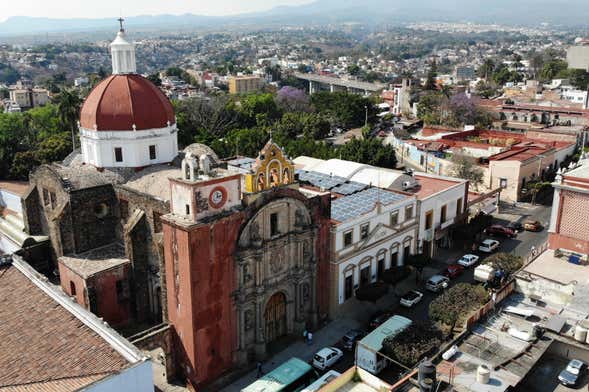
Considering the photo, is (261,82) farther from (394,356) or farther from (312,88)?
(394,356)

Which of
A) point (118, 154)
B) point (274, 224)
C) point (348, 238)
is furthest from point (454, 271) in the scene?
point (118, 154)

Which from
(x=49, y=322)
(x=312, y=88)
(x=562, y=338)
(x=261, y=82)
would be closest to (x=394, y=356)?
(x=562, y=338)

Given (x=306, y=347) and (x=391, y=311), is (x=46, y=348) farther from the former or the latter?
(x=391, y=311)

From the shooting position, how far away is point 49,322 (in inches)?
915

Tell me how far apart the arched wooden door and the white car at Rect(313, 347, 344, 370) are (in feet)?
10.5

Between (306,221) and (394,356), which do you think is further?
(306,221)

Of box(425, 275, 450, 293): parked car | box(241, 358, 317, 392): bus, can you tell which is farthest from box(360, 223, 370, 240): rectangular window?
box(241, 358, 317, 392): bus

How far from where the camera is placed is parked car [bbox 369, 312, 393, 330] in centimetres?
3281

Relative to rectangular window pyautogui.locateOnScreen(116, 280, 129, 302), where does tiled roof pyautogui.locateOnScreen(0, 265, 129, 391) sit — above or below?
above

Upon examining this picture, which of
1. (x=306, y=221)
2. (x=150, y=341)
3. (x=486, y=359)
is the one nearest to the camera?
(x=486, y=359)

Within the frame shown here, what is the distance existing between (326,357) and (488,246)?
850 inches

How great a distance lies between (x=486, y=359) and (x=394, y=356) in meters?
5.70

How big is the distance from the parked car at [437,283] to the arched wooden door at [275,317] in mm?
11613

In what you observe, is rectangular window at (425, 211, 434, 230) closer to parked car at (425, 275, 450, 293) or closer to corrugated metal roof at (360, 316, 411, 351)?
parked car at (425, 275, 450, 293)
